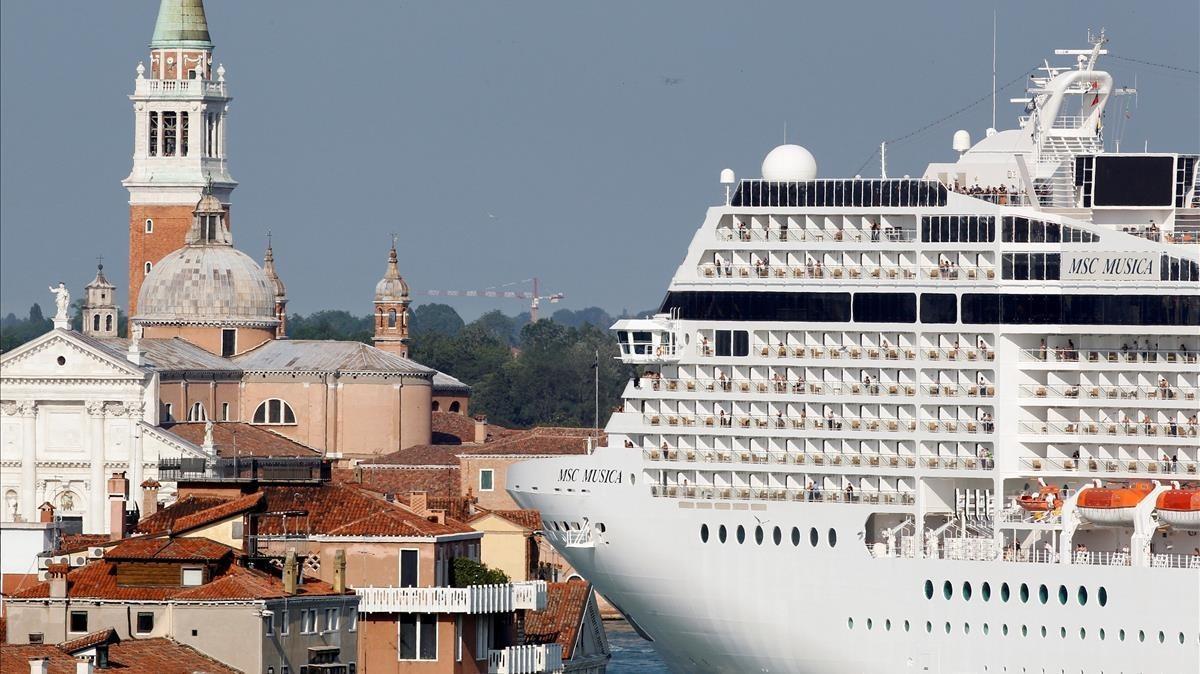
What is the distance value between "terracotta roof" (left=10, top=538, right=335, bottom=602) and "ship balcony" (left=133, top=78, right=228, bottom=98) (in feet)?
261

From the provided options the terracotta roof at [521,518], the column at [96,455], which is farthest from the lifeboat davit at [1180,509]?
the column at [96,455]

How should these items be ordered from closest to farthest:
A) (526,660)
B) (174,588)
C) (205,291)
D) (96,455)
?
(174,588) < (526,660) < (96,455) < (205,291)

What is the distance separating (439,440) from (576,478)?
60.7 metres

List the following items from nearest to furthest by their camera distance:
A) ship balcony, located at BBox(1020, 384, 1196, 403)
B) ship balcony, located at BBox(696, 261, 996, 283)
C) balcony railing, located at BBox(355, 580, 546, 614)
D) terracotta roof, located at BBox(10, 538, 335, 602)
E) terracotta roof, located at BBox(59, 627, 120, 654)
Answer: terracotta roof, located at BBox(59, 627, 120, 654) → terracotta roof, located at BBox(10, 538, 335, 602) → balcony railing, located at BBox(355, 580, 546, 614) → ship balcony, located at BBox(1020, 384, 1196, 403) → ship balcony, located at BBox(696, 261, 996, 283)

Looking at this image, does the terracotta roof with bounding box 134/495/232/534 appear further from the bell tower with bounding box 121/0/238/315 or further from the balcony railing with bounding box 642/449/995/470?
the bell tower with bounding box 121/0/238/315

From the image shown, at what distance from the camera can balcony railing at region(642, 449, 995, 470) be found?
53.0 m

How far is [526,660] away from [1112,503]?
859 centimetres

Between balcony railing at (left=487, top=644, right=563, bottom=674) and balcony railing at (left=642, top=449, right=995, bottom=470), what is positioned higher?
balcony railing at (left=642, top=449, right=995, bottom=470)

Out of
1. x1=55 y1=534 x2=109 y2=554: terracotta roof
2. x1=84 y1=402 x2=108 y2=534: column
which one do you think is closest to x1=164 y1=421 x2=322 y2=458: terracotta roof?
x1=84 y1=402 x2=108 y2=534: column

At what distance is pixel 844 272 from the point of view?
54.0 meters

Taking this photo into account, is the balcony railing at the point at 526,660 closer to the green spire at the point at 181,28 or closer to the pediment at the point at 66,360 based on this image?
the pediment at the point at 66,360

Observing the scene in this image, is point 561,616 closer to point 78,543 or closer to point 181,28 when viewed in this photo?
point 78,543

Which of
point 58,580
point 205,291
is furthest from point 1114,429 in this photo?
point 205,291

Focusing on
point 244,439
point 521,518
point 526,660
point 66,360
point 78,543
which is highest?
point 66,360
